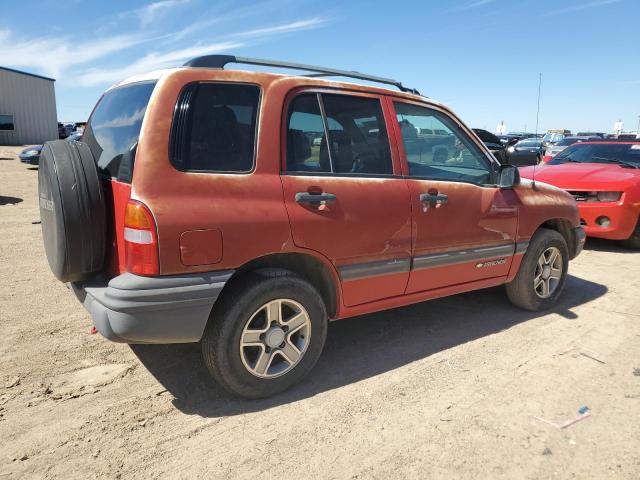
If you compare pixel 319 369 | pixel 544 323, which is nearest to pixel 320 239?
pixel 319 369

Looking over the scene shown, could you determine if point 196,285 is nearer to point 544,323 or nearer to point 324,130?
point 324,130

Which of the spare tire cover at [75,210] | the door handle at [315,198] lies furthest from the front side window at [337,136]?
the spare tire cover at [75,210]

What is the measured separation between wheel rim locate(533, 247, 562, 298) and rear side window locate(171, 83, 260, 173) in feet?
9.83

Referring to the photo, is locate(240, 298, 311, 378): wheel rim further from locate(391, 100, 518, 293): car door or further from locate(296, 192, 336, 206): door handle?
locate(391, 100, 518, 293): car door

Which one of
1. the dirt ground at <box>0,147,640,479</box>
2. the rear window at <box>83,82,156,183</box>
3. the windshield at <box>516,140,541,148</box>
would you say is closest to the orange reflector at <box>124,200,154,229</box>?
the rear window at <box>83,82,156,183</box>

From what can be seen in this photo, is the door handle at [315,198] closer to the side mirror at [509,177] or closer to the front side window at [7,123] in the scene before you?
the side mirror at [509,177]

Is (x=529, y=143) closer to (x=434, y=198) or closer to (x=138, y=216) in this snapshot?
(x=434, y=198)

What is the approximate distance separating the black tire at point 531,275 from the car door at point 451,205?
0.27m

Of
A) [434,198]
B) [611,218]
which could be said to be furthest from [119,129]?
[611,218]

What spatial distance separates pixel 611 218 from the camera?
6.66 metres

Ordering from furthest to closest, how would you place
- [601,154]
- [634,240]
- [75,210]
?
1. [601,154]
2. [634,240]
3. [75,210]

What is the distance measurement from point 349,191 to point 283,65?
0.91 m

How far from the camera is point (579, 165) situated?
7.72 meters

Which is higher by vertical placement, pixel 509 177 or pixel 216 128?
pixel 216 128
